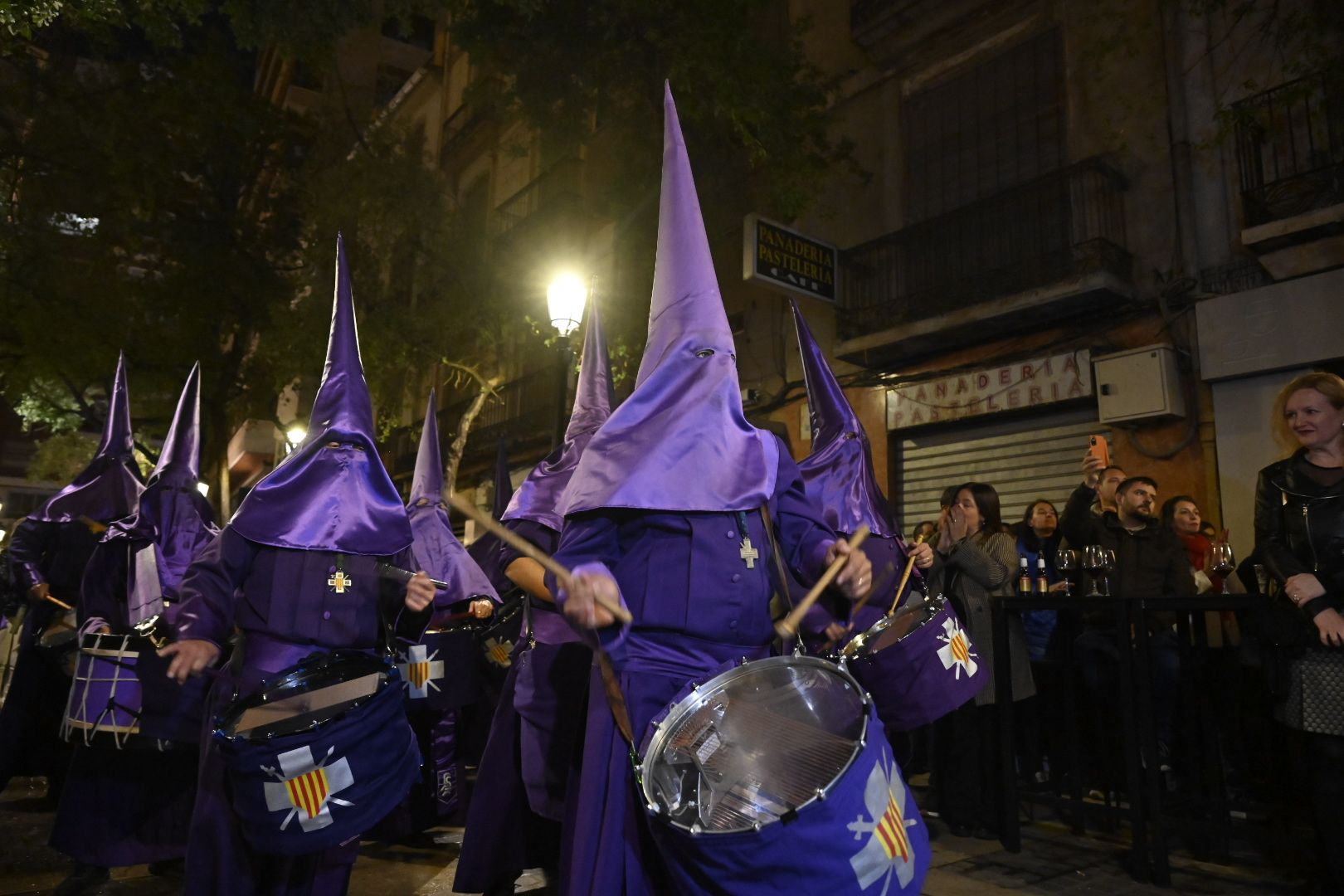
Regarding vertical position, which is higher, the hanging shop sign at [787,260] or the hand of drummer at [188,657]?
the hanging shop sign at [787,260]

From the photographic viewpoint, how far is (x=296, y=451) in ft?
14.3

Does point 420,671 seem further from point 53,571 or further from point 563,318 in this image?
point 563,318

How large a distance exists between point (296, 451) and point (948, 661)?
2.95 metres

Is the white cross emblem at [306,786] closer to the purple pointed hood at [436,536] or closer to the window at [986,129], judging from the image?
the purple pointed hood at [436,536]

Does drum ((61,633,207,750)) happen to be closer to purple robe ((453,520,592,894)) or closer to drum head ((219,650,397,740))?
drum head ((219,650,397,740))

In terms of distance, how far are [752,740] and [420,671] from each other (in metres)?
3.67

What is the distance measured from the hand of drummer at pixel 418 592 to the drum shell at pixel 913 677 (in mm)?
1871

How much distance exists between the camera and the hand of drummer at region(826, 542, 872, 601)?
9.71ft

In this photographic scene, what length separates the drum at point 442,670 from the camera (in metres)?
5.71

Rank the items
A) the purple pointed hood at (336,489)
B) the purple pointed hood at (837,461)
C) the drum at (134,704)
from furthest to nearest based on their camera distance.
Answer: the purple pointed hood at (837,461) < the drum at (134,704) < the purple pointed hood at (336,489)

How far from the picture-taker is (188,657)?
3.63m

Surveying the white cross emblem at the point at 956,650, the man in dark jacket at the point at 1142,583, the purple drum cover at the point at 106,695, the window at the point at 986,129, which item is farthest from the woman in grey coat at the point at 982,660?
the window at the point at 986,129

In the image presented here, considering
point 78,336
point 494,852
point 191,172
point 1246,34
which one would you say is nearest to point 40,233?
point 78,336

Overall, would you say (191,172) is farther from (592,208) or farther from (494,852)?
(494,852)
